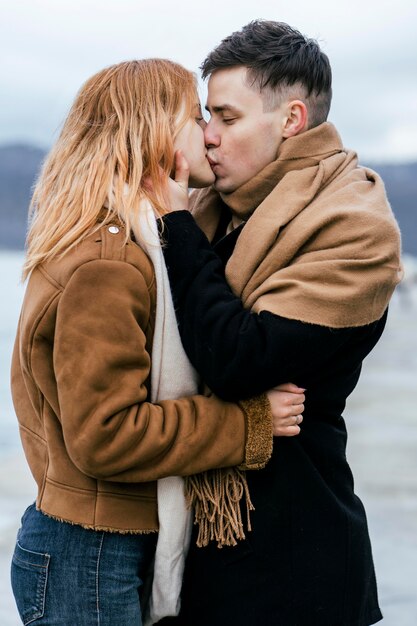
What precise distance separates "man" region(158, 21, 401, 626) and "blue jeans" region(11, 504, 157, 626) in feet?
0.58

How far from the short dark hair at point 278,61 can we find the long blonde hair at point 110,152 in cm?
15

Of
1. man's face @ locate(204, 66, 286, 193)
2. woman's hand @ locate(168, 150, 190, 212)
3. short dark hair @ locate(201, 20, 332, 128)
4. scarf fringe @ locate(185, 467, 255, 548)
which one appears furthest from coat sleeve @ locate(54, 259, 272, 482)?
short dark hair @ locate(201, 20, 332, 128)

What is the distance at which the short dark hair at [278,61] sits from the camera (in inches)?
88.4

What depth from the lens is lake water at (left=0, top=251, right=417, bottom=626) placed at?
13.8 feet

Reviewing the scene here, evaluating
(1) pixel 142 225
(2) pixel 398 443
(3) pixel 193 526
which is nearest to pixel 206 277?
(1) pixel 142 225

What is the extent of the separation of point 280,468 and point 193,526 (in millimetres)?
236

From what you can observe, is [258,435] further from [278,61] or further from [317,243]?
[278,61]

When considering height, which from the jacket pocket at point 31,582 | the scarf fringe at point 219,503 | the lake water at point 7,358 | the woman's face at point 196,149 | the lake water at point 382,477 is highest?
the woman's face at point 196,149

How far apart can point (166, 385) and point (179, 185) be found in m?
0.45

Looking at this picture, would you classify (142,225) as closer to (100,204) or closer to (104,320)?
(100,204)

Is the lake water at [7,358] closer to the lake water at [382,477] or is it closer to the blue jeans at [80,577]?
the lake water at [382,477]

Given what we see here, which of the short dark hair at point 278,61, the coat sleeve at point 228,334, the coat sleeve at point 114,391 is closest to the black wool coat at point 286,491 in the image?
the coat sleeve at point 228,334

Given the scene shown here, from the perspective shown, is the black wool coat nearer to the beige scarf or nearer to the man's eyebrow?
the beige scarf

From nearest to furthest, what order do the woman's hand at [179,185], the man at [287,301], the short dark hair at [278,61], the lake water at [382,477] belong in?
the man at [287,301] → the woman's hand at [179,185] → the short dark hair at [278,61] → the lake water at [382,477]
